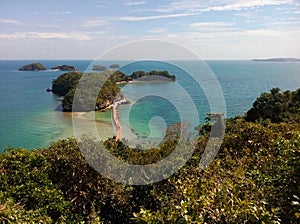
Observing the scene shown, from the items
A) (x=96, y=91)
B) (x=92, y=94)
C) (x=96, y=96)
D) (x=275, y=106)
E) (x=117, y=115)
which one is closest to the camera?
(x=275, y=106)

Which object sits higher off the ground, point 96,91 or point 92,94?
point 96,91

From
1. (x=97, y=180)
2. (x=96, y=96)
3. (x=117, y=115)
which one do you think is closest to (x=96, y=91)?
(x=96, y=96)

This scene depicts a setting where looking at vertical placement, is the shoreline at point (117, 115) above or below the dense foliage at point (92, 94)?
below

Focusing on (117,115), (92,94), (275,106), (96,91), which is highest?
(96,91)

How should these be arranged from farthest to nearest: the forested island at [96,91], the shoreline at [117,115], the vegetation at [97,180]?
the forested island at [96,91], the shoreline at [117,115], the vegetation at [97,180]

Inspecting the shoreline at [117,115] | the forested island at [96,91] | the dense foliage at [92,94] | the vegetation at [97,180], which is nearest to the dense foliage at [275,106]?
the forested island at [96,91]

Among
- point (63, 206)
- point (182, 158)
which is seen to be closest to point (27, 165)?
point (63, 206)

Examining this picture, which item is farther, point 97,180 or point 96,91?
point 96,91

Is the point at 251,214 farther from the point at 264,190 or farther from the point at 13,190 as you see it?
the point at 13,190

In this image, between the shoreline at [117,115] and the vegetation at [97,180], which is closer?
the vegetation at [97,180]

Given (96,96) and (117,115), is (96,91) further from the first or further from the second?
(117,115)

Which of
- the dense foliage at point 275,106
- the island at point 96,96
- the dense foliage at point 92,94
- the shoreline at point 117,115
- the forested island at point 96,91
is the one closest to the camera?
the dense foliage at point 275,106

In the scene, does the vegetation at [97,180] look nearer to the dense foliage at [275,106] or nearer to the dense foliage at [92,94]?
the dense foliage at [275,106]

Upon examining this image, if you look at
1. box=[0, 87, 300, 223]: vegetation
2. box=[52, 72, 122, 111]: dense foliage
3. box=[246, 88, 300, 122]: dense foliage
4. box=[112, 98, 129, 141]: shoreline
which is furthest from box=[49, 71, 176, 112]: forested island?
box=[0, 87, 300, 223]: vegetation
